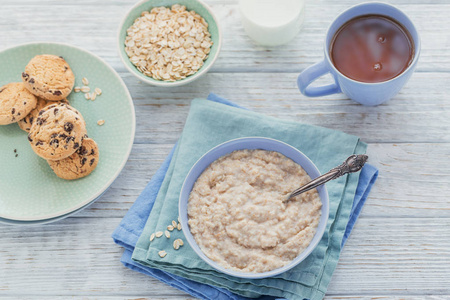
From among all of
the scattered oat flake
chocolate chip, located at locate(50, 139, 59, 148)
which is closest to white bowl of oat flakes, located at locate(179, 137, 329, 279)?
the scattered oat flake

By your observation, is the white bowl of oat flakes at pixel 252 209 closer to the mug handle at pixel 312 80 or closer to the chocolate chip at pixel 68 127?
the mug handle at pixel 312 80

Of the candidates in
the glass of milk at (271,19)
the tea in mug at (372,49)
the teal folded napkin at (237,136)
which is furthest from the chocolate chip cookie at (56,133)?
the tea in mug at (372,49)

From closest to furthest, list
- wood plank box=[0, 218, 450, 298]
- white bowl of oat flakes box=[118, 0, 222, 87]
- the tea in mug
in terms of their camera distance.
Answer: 1. the tea in mug
2. wood plank box=[0, 218, 450, 298]
3. white bowl of oat flakes box=[118, 0, 222, 87]

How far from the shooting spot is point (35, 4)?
7.32 ft

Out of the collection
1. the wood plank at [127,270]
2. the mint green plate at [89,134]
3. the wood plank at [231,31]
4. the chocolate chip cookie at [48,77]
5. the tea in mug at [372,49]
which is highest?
the tea in mug at [372,49]

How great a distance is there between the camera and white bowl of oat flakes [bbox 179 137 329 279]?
5.46 feet

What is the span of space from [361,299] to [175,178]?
2.70 ft

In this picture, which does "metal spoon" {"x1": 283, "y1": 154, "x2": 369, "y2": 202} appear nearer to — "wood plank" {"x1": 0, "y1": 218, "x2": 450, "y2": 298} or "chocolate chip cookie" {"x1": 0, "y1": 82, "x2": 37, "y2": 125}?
"wood plank" {"x1": 0, "y1": 218, "x2": 450, "y2": 298}

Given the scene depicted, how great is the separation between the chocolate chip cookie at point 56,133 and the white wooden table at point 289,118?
0.27 m

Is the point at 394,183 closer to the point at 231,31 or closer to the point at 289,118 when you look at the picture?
the point at 289,118

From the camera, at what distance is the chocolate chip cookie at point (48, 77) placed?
6.33 feet

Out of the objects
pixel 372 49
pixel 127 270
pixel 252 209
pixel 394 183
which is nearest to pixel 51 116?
pixel 127 270

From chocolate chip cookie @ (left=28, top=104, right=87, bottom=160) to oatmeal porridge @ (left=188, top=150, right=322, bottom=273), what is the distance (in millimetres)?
483

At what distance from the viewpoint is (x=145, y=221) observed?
1952 millimetres
